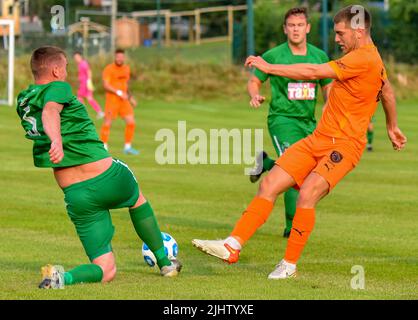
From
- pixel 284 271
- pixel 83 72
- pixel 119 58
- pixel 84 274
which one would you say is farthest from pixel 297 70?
pixel 83 72

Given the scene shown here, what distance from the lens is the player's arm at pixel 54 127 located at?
336 inches

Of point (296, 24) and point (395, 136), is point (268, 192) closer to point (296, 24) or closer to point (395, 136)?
point (395, 136)

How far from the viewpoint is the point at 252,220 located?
32.6 feet

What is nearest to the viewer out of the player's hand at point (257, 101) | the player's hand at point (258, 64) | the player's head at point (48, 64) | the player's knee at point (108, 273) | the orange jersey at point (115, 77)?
the player's head at point (48, 64)

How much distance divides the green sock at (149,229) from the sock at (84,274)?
23.2 inches

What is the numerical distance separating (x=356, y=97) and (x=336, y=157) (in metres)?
0.56

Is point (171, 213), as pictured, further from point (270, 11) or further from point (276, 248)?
point (270, 11)

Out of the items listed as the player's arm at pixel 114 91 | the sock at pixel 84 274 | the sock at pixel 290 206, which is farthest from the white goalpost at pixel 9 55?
the sock at pixel 84 274

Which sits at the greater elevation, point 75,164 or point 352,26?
point 352,26

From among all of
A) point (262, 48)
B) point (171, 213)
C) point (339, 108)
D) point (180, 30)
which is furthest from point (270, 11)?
point (339, 108)

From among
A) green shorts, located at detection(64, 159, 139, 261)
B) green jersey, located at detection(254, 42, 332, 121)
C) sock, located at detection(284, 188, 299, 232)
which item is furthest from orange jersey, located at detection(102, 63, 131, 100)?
green shorts, located at detection(64, 159, 139, 261)

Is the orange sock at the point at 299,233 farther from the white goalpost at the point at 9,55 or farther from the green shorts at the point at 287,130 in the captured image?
the white goalpost at the point at 9,55

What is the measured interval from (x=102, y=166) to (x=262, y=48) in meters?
44.1

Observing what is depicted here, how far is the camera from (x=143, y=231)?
31.5 ft
